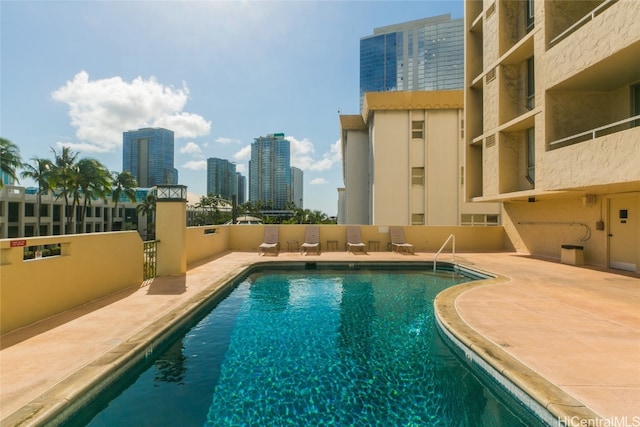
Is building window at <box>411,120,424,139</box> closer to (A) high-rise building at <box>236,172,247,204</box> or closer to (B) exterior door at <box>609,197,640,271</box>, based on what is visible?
(B) exterior door at <box>609,197,640,271</box>

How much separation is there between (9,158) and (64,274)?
3178cm

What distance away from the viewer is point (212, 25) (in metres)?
11.5

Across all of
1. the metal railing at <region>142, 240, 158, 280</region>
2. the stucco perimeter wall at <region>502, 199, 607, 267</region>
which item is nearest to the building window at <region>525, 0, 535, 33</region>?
the stucco perimeter wall at <region>502, 199, 607, 267</region>

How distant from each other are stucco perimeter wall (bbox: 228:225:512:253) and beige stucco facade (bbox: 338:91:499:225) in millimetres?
7029

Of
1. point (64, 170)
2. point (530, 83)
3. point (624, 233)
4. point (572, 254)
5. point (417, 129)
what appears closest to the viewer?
point (624, 233)

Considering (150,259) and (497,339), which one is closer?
(497,339)

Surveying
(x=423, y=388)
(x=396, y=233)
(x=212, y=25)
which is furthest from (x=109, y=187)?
(x=423, y=388)

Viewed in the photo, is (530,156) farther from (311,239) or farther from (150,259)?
(150,259)

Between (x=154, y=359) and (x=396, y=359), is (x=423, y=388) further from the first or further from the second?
(x=154, y=359)

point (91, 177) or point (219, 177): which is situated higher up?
point (219, 177)

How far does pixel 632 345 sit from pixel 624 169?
5185mm

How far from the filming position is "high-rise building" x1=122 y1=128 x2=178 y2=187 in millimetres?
101438

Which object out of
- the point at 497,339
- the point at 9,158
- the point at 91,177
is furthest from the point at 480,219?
the point at 9,158

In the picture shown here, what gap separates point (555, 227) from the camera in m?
12.5
